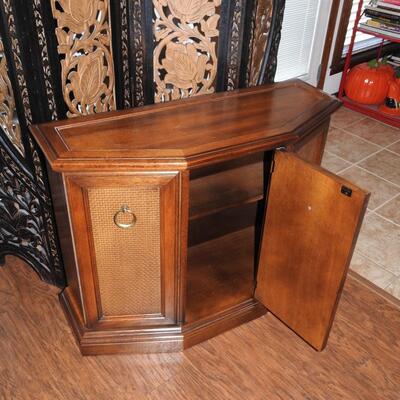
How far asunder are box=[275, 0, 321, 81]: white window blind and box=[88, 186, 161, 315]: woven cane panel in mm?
2032

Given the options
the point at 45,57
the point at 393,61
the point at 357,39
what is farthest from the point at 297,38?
the point at 45,57

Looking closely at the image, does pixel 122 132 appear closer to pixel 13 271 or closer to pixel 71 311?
pixel 71 311

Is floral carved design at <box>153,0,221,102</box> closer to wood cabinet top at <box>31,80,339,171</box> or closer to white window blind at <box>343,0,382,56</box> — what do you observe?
wood cabinet top at <box>31,80,339,171</box>

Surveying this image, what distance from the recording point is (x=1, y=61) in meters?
1.55

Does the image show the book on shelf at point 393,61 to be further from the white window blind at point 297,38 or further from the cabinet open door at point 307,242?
the cabinet open door at point 307,242

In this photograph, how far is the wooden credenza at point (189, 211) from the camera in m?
1.45

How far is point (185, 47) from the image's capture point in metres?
1.73

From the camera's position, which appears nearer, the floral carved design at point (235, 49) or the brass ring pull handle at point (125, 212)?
the brass ring pull handle at point (125, 212)

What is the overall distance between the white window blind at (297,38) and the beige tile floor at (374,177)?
50 centimetres

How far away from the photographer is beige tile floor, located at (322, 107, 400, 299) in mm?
2330

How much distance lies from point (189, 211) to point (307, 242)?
413mm

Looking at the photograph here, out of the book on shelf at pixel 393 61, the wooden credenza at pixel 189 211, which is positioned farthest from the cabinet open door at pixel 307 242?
the book on shelf at pixel 393 61

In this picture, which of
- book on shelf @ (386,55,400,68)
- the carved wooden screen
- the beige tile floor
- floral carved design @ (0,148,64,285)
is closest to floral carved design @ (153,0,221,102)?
the carved wooden screen

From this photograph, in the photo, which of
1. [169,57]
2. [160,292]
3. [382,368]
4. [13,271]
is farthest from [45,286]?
[382,368]
